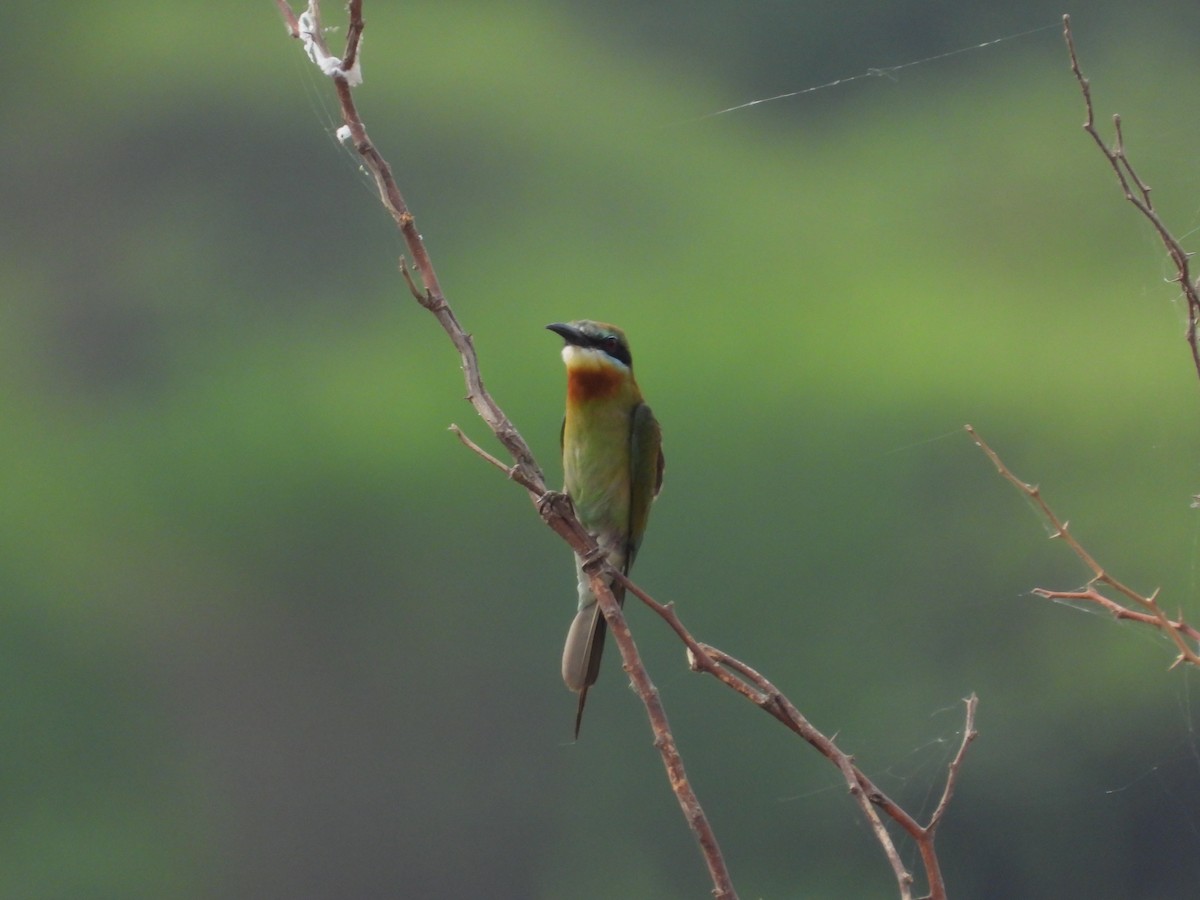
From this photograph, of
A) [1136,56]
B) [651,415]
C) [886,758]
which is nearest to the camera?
[651,415]

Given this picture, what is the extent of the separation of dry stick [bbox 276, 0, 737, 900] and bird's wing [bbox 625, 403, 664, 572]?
501 mm

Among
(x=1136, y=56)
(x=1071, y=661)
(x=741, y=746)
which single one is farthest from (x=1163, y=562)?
(x=1136, y=56)

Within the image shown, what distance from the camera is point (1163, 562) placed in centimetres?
159

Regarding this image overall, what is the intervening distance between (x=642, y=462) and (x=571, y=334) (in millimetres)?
156

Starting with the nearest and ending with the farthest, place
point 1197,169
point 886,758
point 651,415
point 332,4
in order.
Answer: point 651,415
point 886,758
point 1197,169
point 332,4

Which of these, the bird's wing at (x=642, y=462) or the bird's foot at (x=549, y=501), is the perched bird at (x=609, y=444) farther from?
the bird's foot at (x=549, y=501)

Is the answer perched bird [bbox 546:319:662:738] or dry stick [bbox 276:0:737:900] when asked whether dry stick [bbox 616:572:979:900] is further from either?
perched bird [bbox 546:319:662:738]

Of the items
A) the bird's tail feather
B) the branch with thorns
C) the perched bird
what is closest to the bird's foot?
the branch with thorns

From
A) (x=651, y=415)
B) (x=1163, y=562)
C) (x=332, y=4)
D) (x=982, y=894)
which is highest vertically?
(x=332, y=4)

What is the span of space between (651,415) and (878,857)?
2.51 ft

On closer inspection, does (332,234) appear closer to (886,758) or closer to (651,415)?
(651,415)

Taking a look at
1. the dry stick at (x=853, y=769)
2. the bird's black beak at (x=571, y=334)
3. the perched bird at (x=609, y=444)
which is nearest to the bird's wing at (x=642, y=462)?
the perched bird at (x=609, y=444)

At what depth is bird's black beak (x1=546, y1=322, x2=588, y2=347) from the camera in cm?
112

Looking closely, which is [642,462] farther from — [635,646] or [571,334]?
[635,646]
